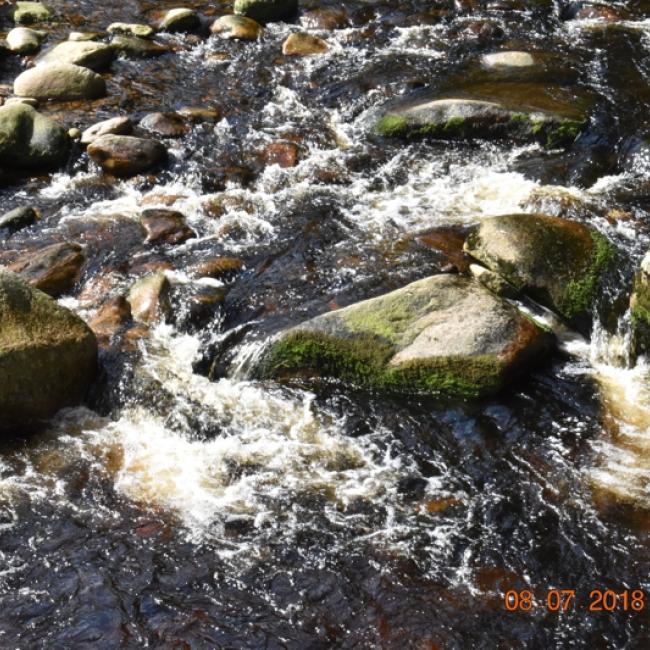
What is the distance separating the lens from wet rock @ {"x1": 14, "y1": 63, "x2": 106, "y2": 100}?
498 inches

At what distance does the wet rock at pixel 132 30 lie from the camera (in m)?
A: 14.9

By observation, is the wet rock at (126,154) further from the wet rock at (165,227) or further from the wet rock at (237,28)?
the wet rock at (237,28)

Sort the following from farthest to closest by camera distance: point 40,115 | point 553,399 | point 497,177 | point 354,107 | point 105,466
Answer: point 354,107
point 40,115
point 497,177
point 553,399
point 105,466

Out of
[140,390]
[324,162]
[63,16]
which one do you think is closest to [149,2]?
[63,16]

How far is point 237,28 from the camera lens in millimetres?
14906

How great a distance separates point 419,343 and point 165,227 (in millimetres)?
3858

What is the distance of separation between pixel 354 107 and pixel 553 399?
264 inches

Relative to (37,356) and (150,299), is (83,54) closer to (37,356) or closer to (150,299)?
(150,299)

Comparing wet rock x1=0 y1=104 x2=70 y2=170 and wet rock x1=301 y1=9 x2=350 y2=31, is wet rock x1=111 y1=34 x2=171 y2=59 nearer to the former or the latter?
wet rock x1=301 y1=9 x2=350 y2=31

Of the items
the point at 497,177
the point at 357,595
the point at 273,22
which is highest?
the point at 273,22

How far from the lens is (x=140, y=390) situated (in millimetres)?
7492

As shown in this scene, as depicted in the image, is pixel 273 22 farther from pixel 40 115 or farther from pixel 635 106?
pixel 635 106

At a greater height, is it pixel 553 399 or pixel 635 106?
pixel 635 106

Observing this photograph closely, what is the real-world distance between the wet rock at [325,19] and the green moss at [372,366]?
957 cm
